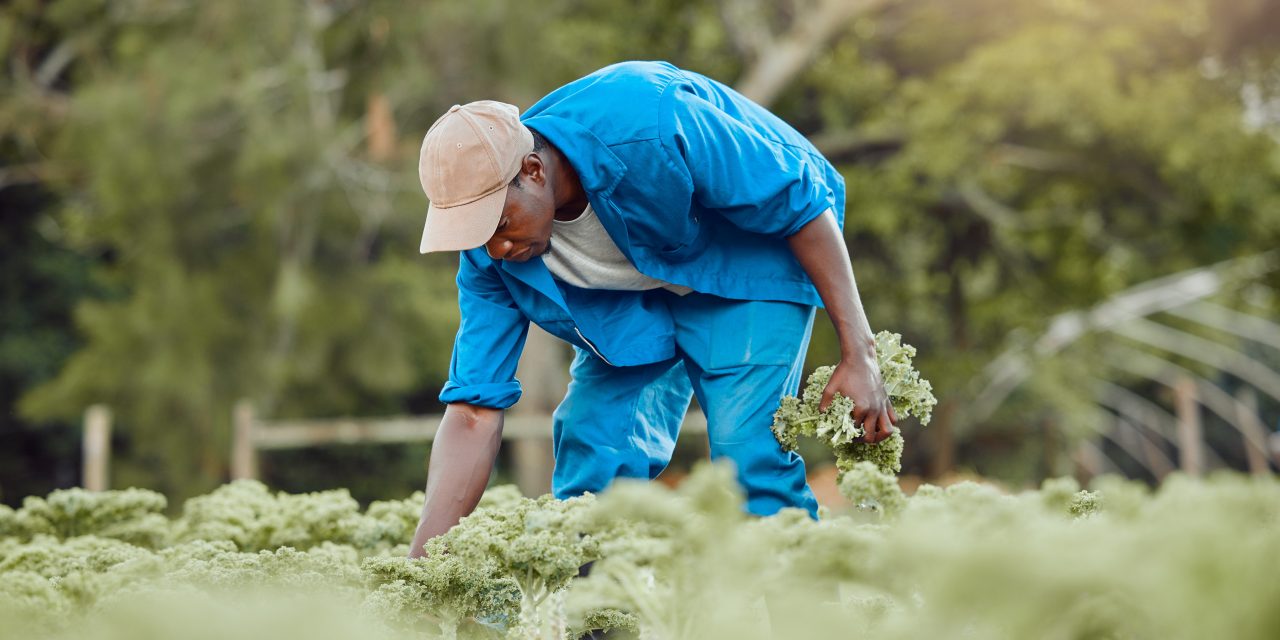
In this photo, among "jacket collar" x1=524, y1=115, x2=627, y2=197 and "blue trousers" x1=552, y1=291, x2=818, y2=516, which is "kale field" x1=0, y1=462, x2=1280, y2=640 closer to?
"blue trousers" x1=552, y1=291, x2=818, y2=516

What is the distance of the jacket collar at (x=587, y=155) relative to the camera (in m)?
2.97

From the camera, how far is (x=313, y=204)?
1512 cm

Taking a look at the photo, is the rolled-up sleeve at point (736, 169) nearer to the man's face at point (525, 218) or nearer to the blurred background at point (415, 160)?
the man's face at point (525, 218)

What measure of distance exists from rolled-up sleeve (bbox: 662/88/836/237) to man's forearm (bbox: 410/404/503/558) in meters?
0.74

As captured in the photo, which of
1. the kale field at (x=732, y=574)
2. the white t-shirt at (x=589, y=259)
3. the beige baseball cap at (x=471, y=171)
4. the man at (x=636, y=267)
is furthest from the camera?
the white t-shirt at (x=589, y=259)

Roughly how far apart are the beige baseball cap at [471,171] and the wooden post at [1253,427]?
19194 mm

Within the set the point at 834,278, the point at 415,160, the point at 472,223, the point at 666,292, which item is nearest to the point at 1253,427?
the point at 415,160

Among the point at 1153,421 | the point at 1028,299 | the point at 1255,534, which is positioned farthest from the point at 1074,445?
the point at 1255,534

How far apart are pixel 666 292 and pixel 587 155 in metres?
0.59

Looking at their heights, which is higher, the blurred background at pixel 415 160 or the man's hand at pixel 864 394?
the blurred background at pixel 415 160

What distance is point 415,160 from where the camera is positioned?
51.3 ft

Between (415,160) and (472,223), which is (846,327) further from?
(415,160)

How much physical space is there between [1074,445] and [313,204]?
13.6m

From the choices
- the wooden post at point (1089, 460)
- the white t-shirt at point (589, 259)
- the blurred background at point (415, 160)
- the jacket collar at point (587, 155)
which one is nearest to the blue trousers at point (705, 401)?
the white t-shirt at point (589, 259)
